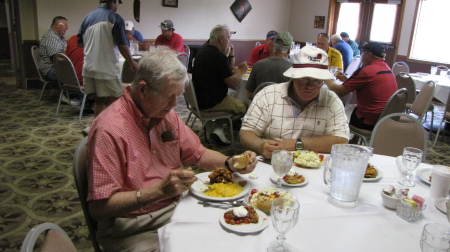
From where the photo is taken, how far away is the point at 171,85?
1.44m

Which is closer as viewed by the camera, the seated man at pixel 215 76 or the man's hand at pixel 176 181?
the man's hand at pixel 176 181

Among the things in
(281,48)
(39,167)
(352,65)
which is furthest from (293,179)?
(352,65)

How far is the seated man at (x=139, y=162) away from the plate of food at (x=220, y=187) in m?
0.06

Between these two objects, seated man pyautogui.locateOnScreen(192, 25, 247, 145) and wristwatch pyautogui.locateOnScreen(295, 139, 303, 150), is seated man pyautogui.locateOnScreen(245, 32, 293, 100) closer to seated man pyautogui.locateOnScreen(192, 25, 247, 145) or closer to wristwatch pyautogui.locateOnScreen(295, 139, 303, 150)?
seated man pyautogui.locateOnScreen(192, 25, 247, 145)

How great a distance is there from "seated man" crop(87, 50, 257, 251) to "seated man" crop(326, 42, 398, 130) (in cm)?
237

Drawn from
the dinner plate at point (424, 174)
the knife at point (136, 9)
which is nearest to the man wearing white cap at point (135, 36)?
the knife at point (136, 9)

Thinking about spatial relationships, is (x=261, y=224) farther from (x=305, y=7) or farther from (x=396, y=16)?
(x=305, y=7)

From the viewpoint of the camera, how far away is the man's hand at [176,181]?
1.27m

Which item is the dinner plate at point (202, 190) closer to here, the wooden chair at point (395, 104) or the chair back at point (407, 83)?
the wooden chair at point (395, 104)

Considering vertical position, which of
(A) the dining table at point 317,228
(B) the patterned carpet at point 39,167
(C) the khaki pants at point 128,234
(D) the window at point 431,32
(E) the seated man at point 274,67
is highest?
(D) the window at point 431,32

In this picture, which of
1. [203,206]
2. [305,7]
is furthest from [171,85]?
[305,7]

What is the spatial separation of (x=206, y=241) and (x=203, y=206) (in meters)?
0.22

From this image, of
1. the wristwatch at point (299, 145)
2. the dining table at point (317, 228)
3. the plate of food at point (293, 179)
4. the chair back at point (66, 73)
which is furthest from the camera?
the chair back at point (66, 73)

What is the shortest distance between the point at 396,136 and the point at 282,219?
1612 millimetres
